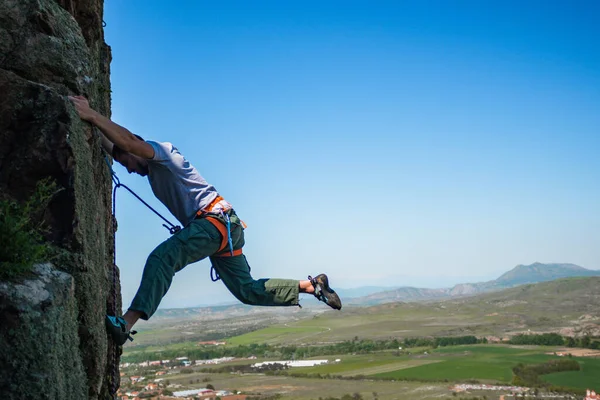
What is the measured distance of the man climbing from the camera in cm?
509

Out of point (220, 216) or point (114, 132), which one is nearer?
point (114, 132)

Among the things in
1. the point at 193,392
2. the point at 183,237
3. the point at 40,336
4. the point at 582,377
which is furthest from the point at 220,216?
the point at 582,377

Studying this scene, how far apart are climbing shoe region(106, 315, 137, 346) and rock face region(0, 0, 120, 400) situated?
0.11 meters

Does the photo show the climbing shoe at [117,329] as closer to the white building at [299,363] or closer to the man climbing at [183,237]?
the man climbing at [183,237]

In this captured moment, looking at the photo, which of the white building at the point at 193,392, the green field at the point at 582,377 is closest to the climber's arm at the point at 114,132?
the white building at the point at 193,392

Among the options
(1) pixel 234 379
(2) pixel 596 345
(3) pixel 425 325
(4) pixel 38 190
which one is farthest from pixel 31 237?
(3) pixel 425 325

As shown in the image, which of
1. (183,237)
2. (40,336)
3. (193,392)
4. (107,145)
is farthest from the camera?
(193,392)

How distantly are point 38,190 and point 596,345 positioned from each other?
110598mm

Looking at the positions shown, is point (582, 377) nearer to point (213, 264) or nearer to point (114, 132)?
point (213, 264)

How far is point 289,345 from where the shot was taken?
124 meters

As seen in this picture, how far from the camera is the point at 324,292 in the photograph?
20.8 ft

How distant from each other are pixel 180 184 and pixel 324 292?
6.86ft

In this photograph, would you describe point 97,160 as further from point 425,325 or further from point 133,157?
point 425,325

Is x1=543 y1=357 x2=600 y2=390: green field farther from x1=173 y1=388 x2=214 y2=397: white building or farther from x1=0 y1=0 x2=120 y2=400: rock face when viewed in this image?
x1=0 y1=0 x2=120 y2=400: rock face
